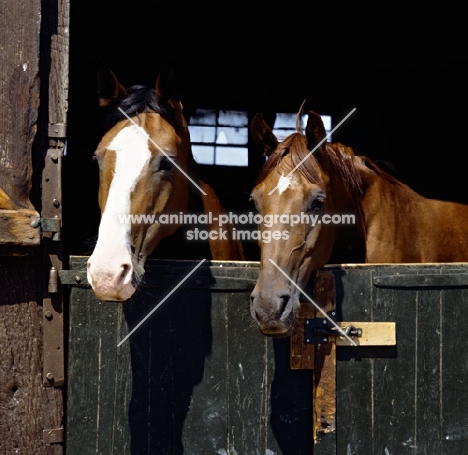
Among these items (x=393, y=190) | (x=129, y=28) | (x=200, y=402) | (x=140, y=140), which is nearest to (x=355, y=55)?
(x=129, y=28)

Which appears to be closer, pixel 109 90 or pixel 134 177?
pixel 134 177

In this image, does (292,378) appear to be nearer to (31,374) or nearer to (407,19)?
(31,374)

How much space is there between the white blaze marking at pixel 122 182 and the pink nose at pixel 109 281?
0.20ft

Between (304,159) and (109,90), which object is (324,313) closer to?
(304,159)

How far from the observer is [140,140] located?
2686 millimetres

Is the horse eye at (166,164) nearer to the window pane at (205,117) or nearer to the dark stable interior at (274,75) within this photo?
the dark stable interior at (274,75)

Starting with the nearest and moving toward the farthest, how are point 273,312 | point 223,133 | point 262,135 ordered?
point 273,312
point 262,135
point 223,133

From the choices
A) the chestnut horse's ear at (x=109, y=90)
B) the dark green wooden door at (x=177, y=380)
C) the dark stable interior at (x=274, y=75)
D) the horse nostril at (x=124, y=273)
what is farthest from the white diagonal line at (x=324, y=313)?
the dark stable interior at (x=274, y=75)

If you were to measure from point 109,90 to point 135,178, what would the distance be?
629mm

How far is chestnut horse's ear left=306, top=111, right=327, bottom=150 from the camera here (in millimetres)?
2879

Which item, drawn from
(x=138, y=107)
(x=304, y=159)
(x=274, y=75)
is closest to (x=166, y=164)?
(x=138, y=107)

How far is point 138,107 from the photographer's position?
2.88 meters

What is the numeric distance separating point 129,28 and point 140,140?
12.3ft

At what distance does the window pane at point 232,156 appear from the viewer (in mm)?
7348
